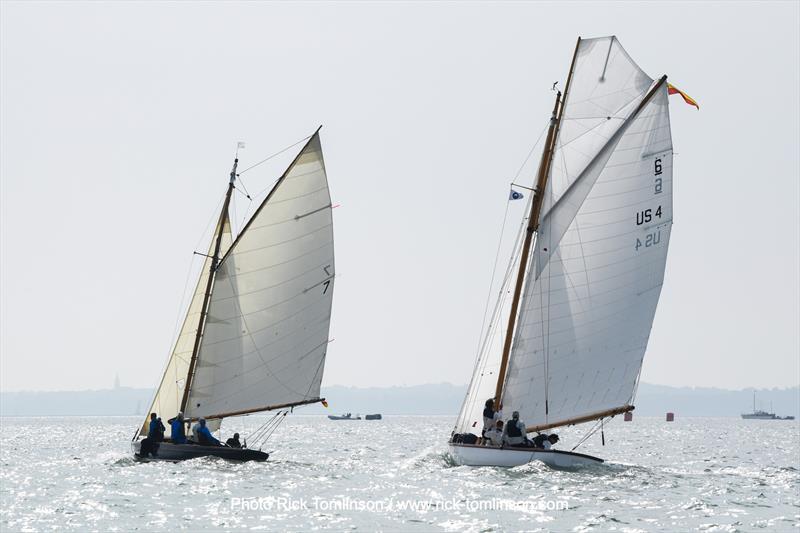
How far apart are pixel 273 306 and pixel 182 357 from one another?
5.02 meters

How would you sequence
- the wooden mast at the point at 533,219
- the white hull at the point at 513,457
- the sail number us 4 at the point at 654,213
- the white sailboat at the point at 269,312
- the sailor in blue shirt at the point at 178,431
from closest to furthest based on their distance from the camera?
1. the white hull at the point at 513,457
2. the sail number us 4 at the point at 654,213
3. the wooden mast at the point at 533,219
4. the sailor in blue shirt at the point at 178,431
5. the white sailboat at the point at 269,312

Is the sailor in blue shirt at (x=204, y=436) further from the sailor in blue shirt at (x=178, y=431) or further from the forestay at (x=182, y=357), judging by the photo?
the forestay at (x=182, y=357)

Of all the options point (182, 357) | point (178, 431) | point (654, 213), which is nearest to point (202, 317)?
point (182, 357)

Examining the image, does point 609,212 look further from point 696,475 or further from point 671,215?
point 696,475

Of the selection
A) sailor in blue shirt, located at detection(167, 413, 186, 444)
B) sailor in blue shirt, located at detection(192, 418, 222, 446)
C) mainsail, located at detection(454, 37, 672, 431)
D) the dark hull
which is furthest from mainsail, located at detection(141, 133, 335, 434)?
mainsail, located at detection(454, 37, 672, 431)

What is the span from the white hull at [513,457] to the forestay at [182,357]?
13637mm

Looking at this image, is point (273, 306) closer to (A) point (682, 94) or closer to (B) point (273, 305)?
(B) point (273, 305)

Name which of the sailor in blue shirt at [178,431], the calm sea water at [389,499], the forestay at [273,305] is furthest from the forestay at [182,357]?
the calm sea water at [389,499]

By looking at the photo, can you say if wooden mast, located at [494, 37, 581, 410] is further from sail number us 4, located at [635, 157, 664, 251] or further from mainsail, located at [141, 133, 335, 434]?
mainsail, located at [141, 133, 335, 434]

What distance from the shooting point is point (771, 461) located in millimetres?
71875

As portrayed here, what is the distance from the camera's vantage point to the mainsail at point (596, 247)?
44.6m

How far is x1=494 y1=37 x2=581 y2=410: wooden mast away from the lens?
46.0m

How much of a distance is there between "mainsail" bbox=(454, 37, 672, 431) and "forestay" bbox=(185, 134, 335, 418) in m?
9.85

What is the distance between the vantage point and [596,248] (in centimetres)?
4450
